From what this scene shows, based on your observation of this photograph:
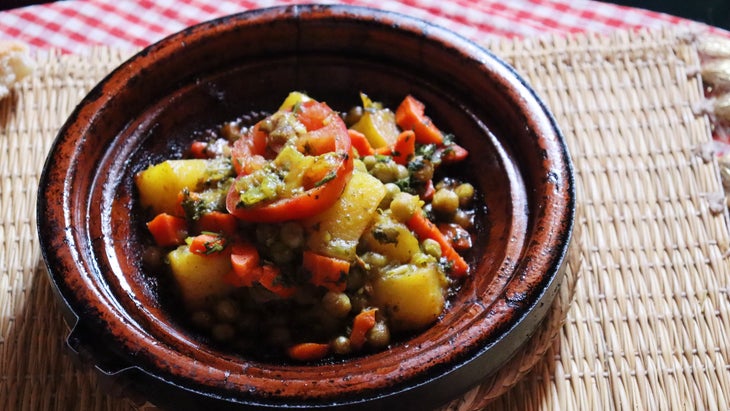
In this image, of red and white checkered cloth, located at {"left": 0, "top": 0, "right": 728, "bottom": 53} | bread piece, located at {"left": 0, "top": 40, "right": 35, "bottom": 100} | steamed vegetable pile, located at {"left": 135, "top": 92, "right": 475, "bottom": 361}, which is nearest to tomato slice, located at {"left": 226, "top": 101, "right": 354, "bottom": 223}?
steamed vegetable pile, located at {"left": 135, "top": 92, "right": 475, "bottom": 361}

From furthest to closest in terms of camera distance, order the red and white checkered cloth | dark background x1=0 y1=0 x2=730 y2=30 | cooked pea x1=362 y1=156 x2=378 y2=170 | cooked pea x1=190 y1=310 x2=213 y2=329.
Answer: dark background x1=0 y1=0 x2=730 y2=30 → the red and white checkered cloth → cooked pea x1=362 y1=156 x2=378 y2=170 → cooked pea x1=190 y1=310 x2=213 y2=329

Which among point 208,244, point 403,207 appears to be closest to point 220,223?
point 208,244

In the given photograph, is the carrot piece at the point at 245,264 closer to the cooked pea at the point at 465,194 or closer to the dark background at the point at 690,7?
the cooked pea at the point at 465,194

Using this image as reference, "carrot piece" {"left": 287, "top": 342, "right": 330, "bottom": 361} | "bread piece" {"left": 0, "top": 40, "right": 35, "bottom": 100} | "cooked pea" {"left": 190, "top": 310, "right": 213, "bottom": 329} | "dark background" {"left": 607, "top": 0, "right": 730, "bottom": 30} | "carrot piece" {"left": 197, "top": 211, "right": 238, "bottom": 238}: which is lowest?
"carrot piece" {"left": 287, "top": 342, "right": 330, "bottom": 361}

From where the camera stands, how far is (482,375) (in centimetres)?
213

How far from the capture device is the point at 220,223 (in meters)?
2.38

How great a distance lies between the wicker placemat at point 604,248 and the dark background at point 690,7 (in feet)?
3.91

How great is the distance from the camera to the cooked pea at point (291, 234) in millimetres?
2244

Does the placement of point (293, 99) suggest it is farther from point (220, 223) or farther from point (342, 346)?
point (342, 346)

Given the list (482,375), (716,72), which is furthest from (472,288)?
(716,72)

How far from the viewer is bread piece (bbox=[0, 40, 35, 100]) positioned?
126 inches

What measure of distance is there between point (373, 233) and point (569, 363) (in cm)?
81

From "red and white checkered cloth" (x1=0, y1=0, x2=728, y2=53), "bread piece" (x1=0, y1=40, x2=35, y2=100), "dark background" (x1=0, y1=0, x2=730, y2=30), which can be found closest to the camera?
"bread piece" (x1=0, y1=40, x2=35, y2=100)

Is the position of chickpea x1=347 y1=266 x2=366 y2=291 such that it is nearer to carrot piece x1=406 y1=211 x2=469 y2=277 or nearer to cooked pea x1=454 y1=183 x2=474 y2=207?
carrot piece x1=406 y1=211 x2=469 y2=277
